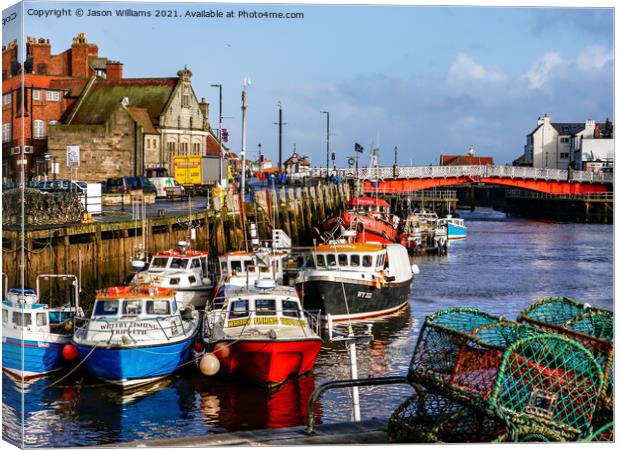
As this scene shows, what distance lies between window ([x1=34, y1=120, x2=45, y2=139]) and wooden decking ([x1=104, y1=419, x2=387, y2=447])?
91.2ft

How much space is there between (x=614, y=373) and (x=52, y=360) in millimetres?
11133

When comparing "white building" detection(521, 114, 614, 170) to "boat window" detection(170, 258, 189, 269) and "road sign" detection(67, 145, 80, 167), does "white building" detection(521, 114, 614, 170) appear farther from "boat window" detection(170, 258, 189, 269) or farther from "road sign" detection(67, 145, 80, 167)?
"boat window" detection(170, 258, 189, 269)

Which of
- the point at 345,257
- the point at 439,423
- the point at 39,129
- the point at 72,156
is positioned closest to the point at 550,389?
the point at 439,423

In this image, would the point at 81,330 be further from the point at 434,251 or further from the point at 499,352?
the point at 434,251

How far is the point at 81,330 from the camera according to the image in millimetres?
18578

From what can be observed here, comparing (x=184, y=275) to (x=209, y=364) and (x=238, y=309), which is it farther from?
(x=209, y=364)

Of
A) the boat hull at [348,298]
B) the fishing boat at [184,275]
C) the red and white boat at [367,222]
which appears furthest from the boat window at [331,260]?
the red and white boat at [367,222]

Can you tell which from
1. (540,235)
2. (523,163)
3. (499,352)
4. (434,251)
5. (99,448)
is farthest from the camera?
(523,163)

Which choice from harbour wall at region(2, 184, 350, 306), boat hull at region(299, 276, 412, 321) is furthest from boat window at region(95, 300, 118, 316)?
boat hull at region(299, 276, 412, 321)

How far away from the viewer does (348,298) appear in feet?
84.7

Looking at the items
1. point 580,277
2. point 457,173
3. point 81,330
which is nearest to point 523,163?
point 457,173

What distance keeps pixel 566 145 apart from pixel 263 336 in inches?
2115

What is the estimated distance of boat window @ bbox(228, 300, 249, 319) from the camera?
1959 centimetres

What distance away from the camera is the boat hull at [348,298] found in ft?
83.0
